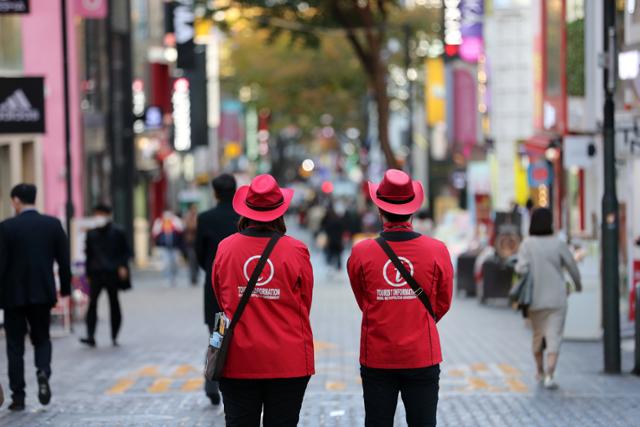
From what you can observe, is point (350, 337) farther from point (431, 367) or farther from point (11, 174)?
point (431, 367)

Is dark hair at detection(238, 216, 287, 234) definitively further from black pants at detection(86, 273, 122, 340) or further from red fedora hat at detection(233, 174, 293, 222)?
black pants at detection(86, 273, 122, 340)

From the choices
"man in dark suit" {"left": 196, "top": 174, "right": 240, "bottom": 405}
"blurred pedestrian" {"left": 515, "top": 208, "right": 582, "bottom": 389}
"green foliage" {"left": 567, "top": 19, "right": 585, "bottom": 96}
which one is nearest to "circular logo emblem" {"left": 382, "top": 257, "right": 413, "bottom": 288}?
"man in dark suit" {"left": 196, "top": 174, "right": 240, "bottom": 405}

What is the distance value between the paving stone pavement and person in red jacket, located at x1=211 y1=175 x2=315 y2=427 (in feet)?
12.5

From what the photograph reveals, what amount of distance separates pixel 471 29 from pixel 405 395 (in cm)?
3439

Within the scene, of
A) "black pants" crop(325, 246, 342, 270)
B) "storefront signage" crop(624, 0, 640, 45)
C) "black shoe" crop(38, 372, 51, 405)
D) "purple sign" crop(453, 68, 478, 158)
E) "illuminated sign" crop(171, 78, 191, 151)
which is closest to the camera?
"black shoe" crop(38, 372, 51, 405)

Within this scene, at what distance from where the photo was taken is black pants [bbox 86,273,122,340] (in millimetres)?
17578

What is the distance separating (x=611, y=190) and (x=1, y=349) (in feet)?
24.9

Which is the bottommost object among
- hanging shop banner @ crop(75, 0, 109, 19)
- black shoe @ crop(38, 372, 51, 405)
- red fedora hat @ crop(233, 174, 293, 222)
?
black shoe @ crop(38, 372, 51, 405)

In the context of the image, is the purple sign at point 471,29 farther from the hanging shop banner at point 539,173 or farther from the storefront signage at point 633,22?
the storefront signage at point 633,22

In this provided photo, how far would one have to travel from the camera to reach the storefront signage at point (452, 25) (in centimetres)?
4034

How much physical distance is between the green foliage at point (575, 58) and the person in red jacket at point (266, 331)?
16.6 metres

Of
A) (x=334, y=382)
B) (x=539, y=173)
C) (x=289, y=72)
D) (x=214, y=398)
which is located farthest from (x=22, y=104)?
(x=289, y=72)

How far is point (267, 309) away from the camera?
287 inches

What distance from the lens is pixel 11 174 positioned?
23000mm
